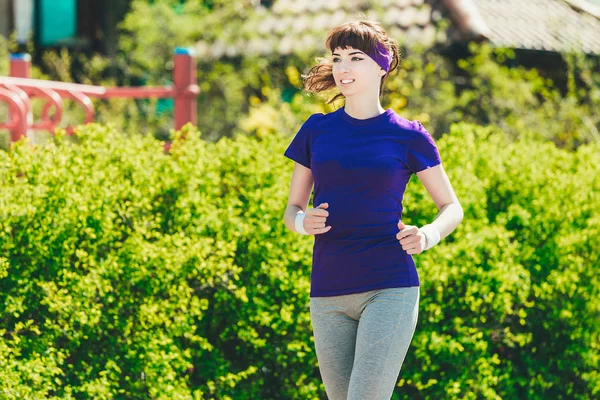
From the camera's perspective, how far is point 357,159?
3219mm

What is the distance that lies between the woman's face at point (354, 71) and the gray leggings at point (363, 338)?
686 millimetres

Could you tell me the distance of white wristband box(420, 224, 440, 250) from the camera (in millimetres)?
3162

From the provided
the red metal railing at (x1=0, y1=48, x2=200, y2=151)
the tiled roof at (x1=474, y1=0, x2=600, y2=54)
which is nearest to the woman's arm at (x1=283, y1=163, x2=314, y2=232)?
the red metal railing at (x1=0, y1=48, x2=200, y2=151)

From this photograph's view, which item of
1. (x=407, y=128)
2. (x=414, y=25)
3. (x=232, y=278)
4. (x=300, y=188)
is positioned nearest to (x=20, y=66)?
(x=414, y=25)

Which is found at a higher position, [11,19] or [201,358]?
[201,358]

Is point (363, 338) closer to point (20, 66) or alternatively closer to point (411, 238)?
point (411, 238)

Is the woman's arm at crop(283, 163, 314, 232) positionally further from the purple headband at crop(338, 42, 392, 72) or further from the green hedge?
the green hedge

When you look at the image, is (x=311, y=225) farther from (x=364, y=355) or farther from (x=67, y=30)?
(x=67, y=30)

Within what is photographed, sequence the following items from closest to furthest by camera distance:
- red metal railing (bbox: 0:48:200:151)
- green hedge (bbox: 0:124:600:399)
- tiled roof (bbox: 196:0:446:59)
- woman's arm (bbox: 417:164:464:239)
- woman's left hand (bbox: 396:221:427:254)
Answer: woman's left hand (bbox: 396:221:427:254) → woman's arm (bbox: 417:164:464:239) → green hedge (bbox: 0:124:600:399) → red metal railing (bbox: 0:48:200:151) → tiled roof (bbox: 196:0:446:59)

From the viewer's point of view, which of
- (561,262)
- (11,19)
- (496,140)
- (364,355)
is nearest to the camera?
(364,355)

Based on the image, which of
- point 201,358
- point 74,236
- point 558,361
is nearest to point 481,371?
point 558,361

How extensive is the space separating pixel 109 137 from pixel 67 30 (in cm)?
1196

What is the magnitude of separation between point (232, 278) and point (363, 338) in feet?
4.50

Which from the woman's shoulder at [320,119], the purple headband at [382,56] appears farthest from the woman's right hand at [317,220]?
the purple headband at [382,56]
